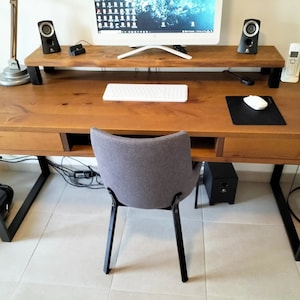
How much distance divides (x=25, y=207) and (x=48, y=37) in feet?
3.36

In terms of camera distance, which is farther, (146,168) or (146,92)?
(146,92)

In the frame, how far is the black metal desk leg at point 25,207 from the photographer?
5.21ft

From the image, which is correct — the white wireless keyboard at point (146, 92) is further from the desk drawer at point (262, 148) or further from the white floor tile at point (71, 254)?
the white floor tile at point (71, 254)

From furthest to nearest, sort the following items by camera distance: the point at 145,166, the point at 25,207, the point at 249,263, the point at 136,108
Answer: the point at 25,207, the point at 249,263, the point at 136,108, the point at 145,166

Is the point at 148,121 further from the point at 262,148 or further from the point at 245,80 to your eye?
the point at 245,80

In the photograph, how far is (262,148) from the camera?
112 centimetres

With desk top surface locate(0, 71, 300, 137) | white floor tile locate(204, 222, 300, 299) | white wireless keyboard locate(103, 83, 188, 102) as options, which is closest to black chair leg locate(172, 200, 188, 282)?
white floor tile locate(204, 222, 300, 299)

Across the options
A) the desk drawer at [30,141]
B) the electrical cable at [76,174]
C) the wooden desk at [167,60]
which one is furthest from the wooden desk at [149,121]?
the electrical cable at [76,174]

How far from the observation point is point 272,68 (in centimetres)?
132

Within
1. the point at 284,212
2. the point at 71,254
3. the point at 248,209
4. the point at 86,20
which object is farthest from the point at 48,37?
the point at 284,212

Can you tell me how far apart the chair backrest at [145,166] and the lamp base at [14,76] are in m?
0.72

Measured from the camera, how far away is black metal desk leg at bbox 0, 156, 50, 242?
62.5 inches

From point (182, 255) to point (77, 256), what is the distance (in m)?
0.57

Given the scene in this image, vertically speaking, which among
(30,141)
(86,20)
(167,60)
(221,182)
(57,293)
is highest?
(86,20)
